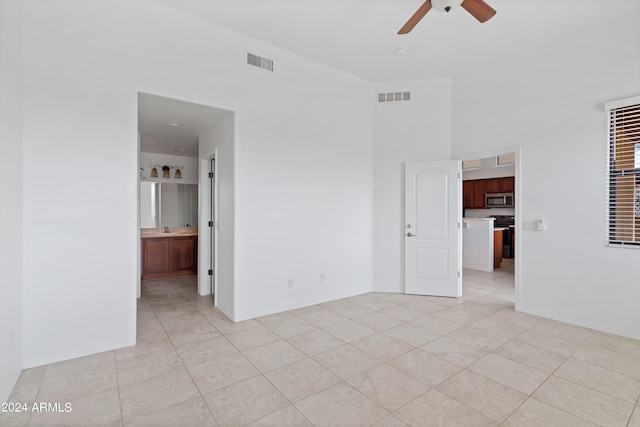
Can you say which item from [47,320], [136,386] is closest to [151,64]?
[47,320]

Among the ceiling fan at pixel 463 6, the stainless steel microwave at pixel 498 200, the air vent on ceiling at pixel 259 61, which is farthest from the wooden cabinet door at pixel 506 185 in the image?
the air vent on ceiling at pixel 259 61

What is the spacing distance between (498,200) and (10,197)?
32.6 ft

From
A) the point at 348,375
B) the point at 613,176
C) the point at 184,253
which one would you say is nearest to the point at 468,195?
the point at 613,176

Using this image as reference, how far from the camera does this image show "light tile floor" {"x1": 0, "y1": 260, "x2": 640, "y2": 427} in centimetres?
198

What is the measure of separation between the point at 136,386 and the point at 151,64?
2.92 m

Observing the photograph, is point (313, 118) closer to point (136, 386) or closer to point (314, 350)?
point (314, 350)

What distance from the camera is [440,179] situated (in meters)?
4.74

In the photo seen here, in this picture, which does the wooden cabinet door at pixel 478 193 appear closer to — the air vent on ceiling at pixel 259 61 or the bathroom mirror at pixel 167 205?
the air vent on ceiling at pixel 259 61

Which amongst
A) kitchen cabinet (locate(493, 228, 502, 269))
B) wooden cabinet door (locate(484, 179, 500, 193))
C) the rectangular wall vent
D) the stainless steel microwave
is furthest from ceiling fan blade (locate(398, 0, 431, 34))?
wooden cabinet door (locate(484, 179, 500, 193))

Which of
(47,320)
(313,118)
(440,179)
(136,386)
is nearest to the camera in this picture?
(136,386)

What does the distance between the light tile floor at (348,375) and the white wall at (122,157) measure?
17.9 inches

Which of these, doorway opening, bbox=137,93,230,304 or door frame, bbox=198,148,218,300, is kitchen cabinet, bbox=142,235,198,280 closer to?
doorway opening, bbox=137,93,230,304

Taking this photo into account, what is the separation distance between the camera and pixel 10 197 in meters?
2.23

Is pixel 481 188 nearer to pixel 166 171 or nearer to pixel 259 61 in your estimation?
pixel 259 61
